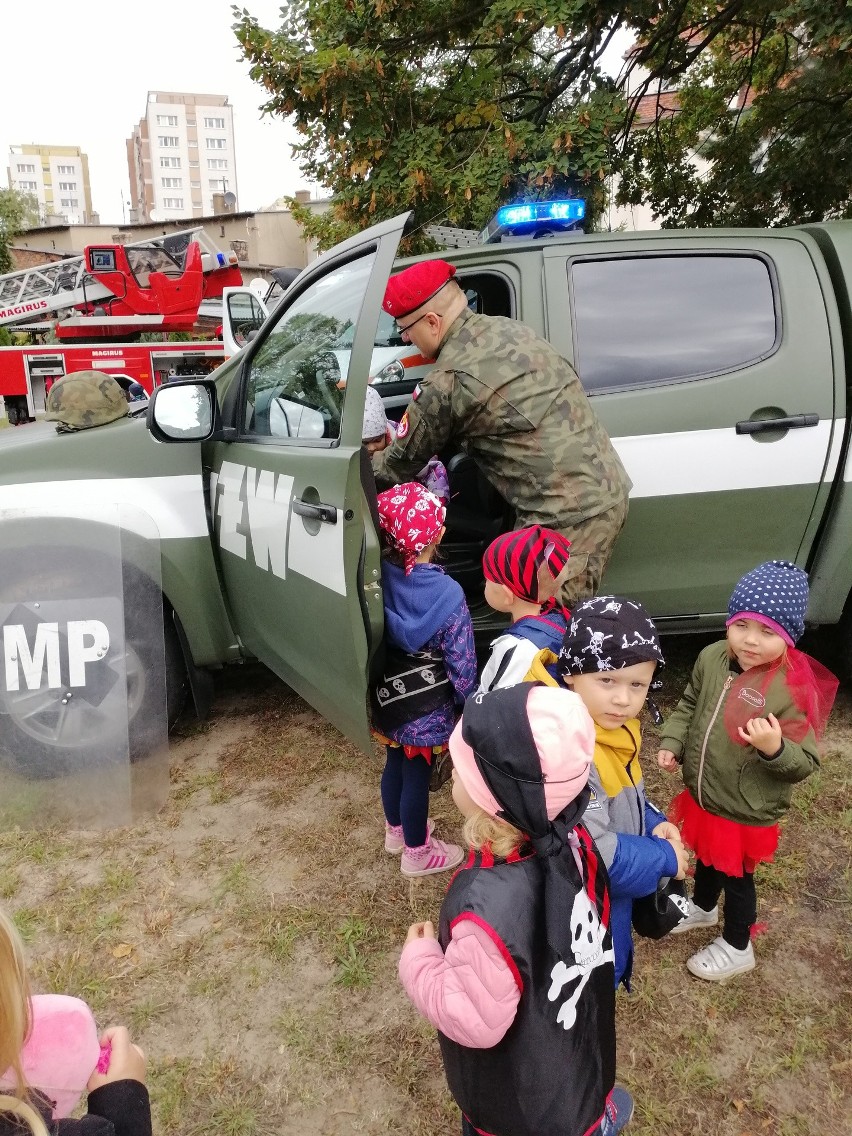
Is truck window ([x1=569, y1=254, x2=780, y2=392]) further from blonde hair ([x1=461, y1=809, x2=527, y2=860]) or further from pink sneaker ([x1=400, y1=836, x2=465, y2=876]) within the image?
blonde hair ([x1=461, y1=809, x2=527, y2=860])

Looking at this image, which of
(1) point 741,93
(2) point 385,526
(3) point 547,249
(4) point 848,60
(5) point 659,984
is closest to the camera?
(5) point 659,984

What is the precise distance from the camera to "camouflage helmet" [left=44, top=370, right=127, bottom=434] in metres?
2.86

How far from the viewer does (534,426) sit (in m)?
2.45

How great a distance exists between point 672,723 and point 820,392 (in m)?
1.45

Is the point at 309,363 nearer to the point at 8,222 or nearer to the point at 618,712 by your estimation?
the point at 618,712

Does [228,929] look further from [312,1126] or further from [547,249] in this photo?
[547,249]

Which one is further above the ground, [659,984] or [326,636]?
[326,636]

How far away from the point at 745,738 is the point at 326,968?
4.13ft

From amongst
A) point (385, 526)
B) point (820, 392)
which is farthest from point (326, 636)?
point (820, 392)

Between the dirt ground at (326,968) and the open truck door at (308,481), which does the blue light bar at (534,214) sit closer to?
the open truck door at (308,481)

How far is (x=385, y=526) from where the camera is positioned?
2.18 m

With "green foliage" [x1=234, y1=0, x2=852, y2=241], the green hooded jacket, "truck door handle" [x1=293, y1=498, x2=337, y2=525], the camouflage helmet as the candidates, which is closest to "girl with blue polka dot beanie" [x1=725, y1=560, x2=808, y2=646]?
the green hooded jacket

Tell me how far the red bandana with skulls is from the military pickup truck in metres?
0.46

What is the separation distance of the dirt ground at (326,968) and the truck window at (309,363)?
4.46 ft
